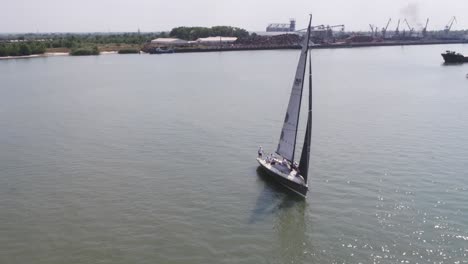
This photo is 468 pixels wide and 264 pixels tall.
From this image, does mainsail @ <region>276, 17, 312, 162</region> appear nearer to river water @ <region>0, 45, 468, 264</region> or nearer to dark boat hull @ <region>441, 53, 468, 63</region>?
river water @ <region>0, 45, 468, 264</region>

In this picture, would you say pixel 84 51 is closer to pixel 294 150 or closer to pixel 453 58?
pixel 453 58

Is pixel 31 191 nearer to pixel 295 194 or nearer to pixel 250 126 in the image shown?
pixel 295 194

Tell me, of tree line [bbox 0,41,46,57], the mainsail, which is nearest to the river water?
the mainsail

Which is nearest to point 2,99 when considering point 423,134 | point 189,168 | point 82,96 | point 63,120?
point 82,96

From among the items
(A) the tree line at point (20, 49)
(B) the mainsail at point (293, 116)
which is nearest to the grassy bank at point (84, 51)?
(A) the tree line at point (20, 49)

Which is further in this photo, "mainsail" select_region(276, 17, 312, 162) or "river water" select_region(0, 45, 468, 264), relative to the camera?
"mainsail" select_region(276, 17, 312, 162)
